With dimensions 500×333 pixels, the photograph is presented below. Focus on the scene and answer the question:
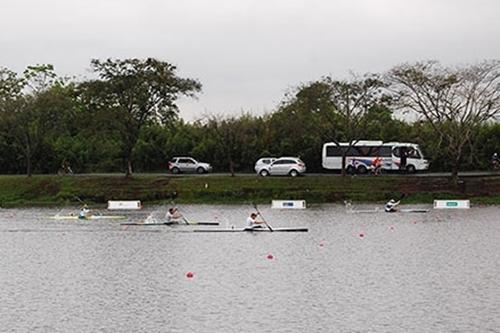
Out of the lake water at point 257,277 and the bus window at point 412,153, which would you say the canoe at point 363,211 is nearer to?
the lake water at point 257,277

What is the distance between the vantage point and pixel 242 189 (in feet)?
235

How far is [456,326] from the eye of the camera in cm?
2730

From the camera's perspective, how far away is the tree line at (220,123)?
7144cm

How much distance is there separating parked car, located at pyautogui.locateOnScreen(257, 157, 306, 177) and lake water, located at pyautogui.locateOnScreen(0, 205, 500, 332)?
1930 centimetres

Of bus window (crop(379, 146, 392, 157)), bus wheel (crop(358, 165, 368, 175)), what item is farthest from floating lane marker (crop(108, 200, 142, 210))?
bus window (crop(379, 146, 392, 157))

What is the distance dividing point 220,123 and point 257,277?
52.8m

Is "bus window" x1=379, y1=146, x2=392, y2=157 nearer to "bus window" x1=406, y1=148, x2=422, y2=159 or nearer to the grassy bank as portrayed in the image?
"bus window" x1=406, y1=148, x2=422, y2=159

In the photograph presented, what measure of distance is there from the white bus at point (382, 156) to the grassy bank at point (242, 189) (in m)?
4.78

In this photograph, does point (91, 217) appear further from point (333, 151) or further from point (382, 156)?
point (382, 156)

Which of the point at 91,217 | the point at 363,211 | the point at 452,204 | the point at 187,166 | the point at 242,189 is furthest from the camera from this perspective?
the point at 187,166

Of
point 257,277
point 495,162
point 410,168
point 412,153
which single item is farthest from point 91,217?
point 495,162

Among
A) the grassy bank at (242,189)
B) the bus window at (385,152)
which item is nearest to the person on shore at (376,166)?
the bus window at (385,152)

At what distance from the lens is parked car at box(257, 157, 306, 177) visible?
77.0 m

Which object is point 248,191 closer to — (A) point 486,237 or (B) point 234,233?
(B) point 234,233
